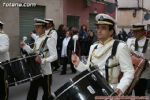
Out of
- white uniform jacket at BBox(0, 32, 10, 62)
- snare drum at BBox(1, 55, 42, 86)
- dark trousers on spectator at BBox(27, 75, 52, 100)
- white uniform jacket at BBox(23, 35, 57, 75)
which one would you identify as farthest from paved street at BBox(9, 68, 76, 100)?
white uniform jacket at BBox(23, 35, 57, 75)

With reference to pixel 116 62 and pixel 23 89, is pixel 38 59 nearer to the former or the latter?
pixel 116 62

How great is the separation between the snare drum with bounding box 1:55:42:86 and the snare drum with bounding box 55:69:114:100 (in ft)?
9.46

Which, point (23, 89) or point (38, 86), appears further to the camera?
point (23, 89)

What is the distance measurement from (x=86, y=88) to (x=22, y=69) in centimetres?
323

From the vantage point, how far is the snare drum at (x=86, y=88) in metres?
3.91

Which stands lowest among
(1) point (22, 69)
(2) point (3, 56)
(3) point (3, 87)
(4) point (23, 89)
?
(4) point (23, 89)

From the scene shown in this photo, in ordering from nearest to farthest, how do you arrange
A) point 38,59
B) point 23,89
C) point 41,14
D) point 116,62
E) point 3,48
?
point 116,62 < point 38,59 < point 3,48 < point 23,89 < point 41,14

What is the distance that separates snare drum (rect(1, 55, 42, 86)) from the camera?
6.88 meters

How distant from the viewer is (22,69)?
7020mm

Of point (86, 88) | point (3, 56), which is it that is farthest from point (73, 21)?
point (86, 88)

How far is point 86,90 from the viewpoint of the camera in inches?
155

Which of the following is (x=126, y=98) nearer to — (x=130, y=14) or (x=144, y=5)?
(x=130, y=14)

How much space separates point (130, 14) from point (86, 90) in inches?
1182

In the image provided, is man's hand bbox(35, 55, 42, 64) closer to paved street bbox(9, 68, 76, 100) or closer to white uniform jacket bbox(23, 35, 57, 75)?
white uniform jacket bbox(23, 35, 57, 75)
